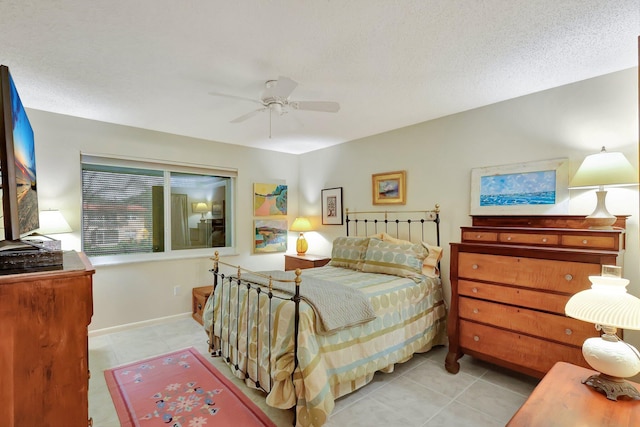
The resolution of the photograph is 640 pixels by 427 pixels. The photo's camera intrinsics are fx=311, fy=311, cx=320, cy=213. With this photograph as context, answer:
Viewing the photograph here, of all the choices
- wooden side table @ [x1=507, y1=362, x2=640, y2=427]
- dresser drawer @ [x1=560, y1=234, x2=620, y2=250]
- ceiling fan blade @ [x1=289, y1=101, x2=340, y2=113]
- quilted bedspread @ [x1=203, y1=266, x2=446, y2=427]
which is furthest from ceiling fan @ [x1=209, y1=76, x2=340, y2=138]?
wooden side table @ [x1=507, y1=362, x2=640, y2=427]

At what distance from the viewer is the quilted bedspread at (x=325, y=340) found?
1.96 m

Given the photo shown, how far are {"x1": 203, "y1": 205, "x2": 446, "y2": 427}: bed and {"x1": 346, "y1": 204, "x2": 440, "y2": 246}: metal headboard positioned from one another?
3 cm

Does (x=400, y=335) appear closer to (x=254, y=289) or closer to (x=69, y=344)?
(x=254, y=289)

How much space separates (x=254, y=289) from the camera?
8.43 ft

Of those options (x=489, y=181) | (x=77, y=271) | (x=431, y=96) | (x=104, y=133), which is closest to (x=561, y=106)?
(x=489, y=181)

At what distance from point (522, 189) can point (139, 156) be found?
4.18m

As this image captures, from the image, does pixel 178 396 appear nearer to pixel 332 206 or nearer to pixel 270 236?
pixel 270 236

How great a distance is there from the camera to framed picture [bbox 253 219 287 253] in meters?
4.82

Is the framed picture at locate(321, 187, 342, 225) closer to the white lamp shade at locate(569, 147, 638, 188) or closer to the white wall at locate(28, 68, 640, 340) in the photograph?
the white wall at locate(28, 68, 640, 340)

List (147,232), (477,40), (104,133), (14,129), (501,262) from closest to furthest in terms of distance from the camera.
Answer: (14,129) < (477,40) < (501,262) < (104,133) < (147,232)

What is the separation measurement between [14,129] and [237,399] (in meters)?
2.13

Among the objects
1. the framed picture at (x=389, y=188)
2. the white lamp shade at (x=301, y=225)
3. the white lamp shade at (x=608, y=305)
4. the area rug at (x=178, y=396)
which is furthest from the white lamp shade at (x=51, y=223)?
the white lamp shade at (x=608, y=305)

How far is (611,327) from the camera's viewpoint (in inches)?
57.5

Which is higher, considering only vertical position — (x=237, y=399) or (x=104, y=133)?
(x=104, y=133)
